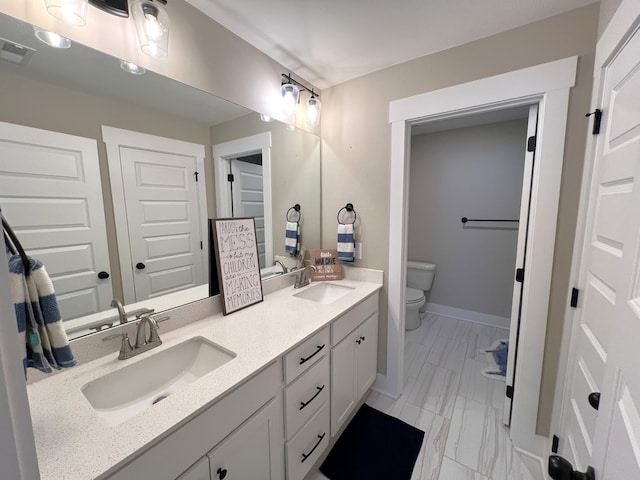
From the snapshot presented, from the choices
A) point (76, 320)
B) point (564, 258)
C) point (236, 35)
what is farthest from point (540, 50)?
point (76, 320)

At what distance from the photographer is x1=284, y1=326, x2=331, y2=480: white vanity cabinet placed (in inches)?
44.8

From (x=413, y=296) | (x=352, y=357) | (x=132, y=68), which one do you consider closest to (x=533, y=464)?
(x=352, y=357)

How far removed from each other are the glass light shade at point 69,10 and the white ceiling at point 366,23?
51 cm

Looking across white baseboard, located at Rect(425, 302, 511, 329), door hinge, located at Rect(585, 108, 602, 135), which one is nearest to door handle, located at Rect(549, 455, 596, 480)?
door hinge, located at Rect(585, 108, 602, 135)

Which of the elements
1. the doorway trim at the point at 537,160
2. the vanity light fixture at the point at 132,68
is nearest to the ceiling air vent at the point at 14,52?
the vanity light fixture at the point at 132,68

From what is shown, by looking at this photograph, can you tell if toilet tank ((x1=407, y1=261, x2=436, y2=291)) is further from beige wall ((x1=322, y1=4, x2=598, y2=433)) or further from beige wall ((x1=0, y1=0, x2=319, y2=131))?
beige wall ((x1=0, y1=0, x2=319, y2=131))

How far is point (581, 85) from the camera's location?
125 cm

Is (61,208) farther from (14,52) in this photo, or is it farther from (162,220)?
(14,52)

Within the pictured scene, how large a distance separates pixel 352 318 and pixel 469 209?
2215 mm

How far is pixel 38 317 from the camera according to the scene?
59 cm

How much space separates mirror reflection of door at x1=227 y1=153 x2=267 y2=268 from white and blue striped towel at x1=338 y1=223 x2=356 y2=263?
574mm

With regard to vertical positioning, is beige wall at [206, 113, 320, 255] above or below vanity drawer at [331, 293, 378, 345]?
above

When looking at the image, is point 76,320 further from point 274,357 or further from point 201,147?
point 201,147

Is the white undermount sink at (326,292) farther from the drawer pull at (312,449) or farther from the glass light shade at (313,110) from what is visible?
the glass light shade at (313,110)
